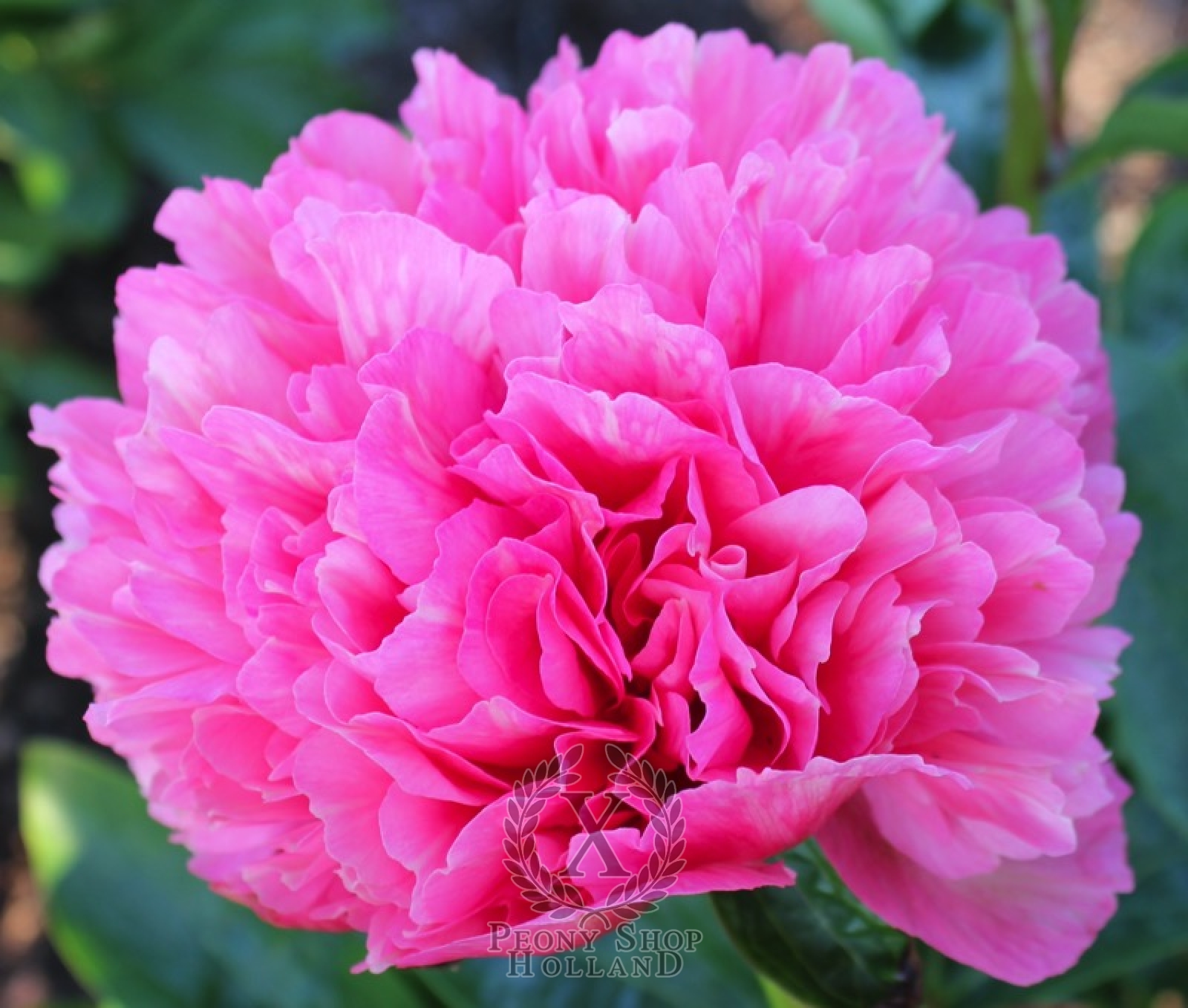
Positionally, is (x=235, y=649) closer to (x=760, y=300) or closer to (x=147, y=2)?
(x=760, y=300)

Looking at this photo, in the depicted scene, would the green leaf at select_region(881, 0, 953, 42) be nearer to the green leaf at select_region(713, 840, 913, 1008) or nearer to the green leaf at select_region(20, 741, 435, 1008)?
the green leaf at select_region(713, 840, 913, 1008)

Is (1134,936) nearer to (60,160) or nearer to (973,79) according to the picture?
(973,79)

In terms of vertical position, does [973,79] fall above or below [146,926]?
above

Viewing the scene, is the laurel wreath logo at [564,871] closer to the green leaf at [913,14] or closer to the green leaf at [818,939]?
the green leaf at [818,939]

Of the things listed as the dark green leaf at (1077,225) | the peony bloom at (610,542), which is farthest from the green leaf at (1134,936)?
the dark green leaf at (1077,225)

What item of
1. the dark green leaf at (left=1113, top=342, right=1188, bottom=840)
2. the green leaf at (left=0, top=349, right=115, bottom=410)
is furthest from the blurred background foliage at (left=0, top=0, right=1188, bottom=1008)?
the green leaf at (left=0, top=349, right=115, bottom=410)

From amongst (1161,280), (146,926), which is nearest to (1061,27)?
(1161,280)
